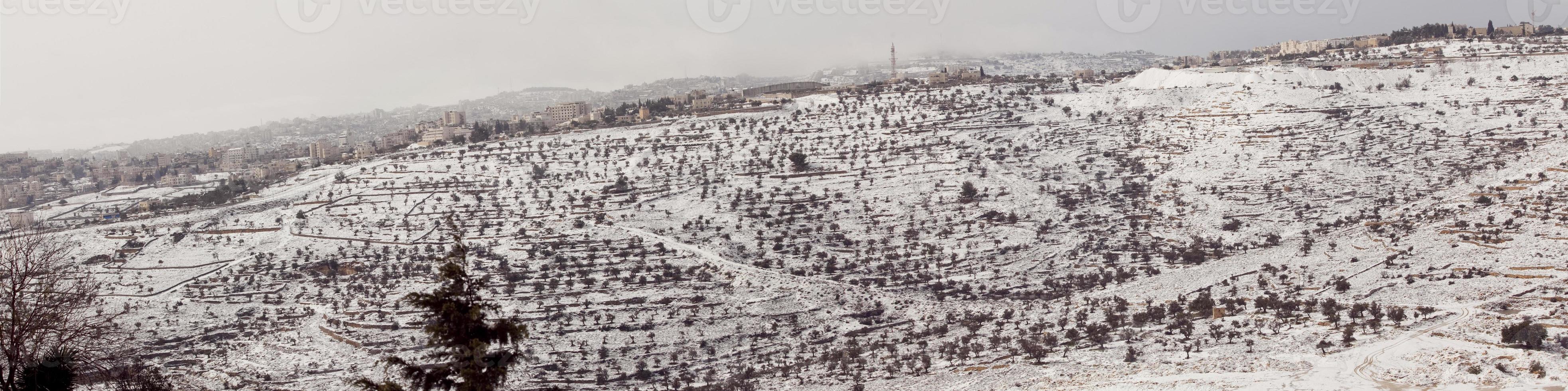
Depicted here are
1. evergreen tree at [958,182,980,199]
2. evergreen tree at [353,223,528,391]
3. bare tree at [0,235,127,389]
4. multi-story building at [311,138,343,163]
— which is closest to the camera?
evergreen tree at [353,223,528,391]

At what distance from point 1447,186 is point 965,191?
16.9 meters

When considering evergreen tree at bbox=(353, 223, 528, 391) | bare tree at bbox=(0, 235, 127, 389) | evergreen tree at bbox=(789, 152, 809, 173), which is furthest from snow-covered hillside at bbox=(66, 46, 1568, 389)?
bare tree at bbox=(0, 235, 127, 389)

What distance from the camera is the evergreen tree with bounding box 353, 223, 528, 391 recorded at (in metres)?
9.59

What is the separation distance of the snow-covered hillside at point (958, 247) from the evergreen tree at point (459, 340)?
13038 mm

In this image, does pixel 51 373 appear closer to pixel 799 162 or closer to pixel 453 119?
pixel 799 162

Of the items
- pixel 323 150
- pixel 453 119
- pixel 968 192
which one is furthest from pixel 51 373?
pixel 453 119

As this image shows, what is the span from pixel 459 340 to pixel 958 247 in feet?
86.3

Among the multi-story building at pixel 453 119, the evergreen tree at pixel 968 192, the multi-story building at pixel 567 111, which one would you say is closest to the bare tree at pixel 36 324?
the evergreen tree at pixel 968 192

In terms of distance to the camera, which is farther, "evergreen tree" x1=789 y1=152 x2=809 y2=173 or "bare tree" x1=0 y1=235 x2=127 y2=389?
"evergreen tree" x1=789 y1=152 x2=809 y2=173

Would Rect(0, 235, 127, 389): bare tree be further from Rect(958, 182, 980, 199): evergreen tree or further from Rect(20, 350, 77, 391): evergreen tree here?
Rect(958, 182, 980, 199): evergreen tree

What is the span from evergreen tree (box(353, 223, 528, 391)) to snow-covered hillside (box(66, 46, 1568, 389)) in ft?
42.8

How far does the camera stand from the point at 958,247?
34.2m

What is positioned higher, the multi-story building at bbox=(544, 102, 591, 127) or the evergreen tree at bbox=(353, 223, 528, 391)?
the multi-story building at bbox=(544, 102, 591, 127)

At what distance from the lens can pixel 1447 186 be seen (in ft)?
113
